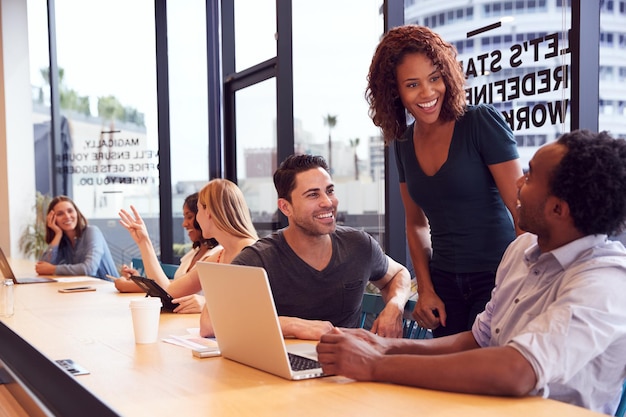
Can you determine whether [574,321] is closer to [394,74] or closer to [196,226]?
[394,74]

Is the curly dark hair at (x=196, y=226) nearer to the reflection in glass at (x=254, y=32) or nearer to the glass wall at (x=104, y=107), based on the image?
the reflection in glass at (x=254, y=32)

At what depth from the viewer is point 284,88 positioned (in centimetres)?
502

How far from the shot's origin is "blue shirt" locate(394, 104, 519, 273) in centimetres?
224

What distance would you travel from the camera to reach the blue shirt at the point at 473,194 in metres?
2.24

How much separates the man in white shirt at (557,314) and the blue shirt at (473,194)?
1.64 ft

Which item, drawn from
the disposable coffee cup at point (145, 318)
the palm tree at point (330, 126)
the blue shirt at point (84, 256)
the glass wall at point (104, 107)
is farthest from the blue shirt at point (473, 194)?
the glass wall at point (104, 107)

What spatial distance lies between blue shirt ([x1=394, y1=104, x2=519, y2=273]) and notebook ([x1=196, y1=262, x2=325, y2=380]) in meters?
0.65

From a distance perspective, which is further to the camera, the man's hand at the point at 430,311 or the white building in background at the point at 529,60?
the white building in background at the point at 529,60

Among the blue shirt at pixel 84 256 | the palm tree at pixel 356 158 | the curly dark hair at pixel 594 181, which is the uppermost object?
the palm tree at pixel 356 158

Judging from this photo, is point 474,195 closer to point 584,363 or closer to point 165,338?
point 584,363

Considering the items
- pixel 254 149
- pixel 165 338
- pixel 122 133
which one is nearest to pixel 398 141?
pixel 165 338

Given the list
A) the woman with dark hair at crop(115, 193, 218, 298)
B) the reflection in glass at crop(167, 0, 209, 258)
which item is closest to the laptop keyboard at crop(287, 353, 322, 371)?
the woman with dark hair at crop(115, 193, 218, 298)

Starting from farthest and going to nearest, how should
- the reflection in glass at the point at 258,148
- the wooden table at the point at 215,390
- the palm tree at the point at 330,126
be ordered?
the reflection in glass at the point at 258,148, the palm tree at the point at 330,126, the wooden table at the point at 215,390

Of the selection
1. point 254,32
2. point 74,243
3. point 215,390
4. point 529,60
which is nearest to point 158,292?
point 215,390
